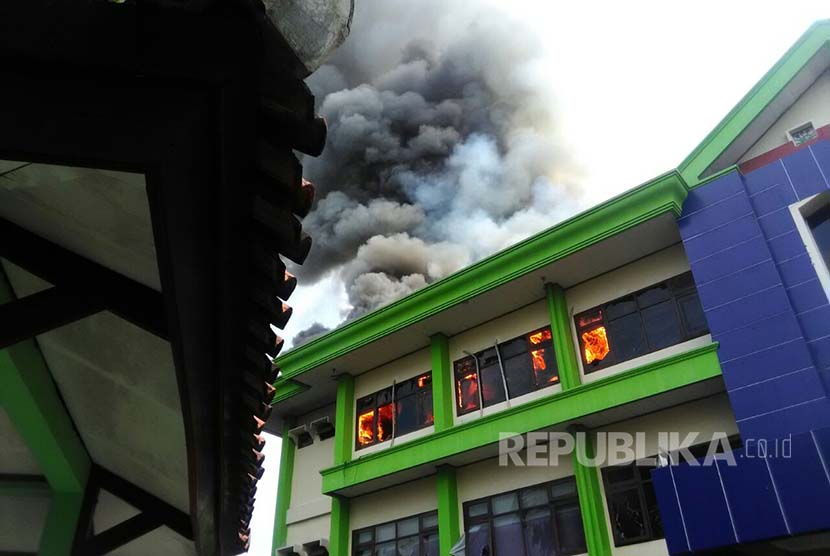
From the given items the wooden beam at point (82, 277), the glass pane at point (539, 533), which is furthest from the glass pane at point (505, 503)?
the wooden beam at point (82, 277)

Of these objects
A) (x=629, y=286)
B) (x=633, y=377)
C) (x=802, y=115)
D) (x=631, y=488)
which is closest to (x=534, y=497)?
(x=631, y=488)

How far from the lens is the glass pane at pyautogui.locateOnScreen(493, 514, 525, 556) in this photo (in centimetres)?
1396

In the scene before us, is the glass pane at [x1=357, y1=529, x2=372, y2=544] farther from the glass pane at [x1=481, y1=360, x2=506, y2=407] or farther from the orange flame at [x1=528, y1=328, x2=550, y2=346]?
the orange flame at [x1=528, y1=328, x2=550, y2=346]

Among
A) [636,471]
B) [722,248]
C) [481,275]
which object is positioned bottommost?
[636,471]

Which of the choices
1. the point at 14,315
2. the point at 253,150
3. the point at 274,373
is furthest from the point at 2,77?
the point at 274,373

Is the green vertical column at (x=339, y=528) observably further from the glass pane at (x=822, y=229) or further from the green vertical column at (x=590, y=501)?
the glass pane at (x=822, y=229)

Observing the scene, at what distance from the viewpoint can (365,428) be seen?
18531mm

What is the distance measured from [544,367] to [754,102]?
298 inches

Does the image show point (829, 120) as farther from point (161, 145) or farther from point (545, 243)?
point (161, 145)

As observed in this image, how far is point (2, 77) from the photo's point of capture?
4.96 ft

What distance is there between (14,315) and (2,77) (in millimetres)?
1295

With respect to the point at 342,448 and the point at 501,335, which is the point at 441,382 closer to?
the point at 501,335

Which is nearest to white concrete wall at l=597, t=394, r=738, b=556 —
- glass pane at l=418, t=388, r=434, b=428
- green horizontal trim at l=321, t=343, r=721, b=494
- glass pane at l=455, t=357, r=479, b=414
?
green horizontal trim at l=321, t=343, r=721, b=494

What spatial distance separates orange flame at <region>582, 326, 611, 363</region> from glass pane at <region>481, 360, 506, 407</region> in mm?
A: 2452
